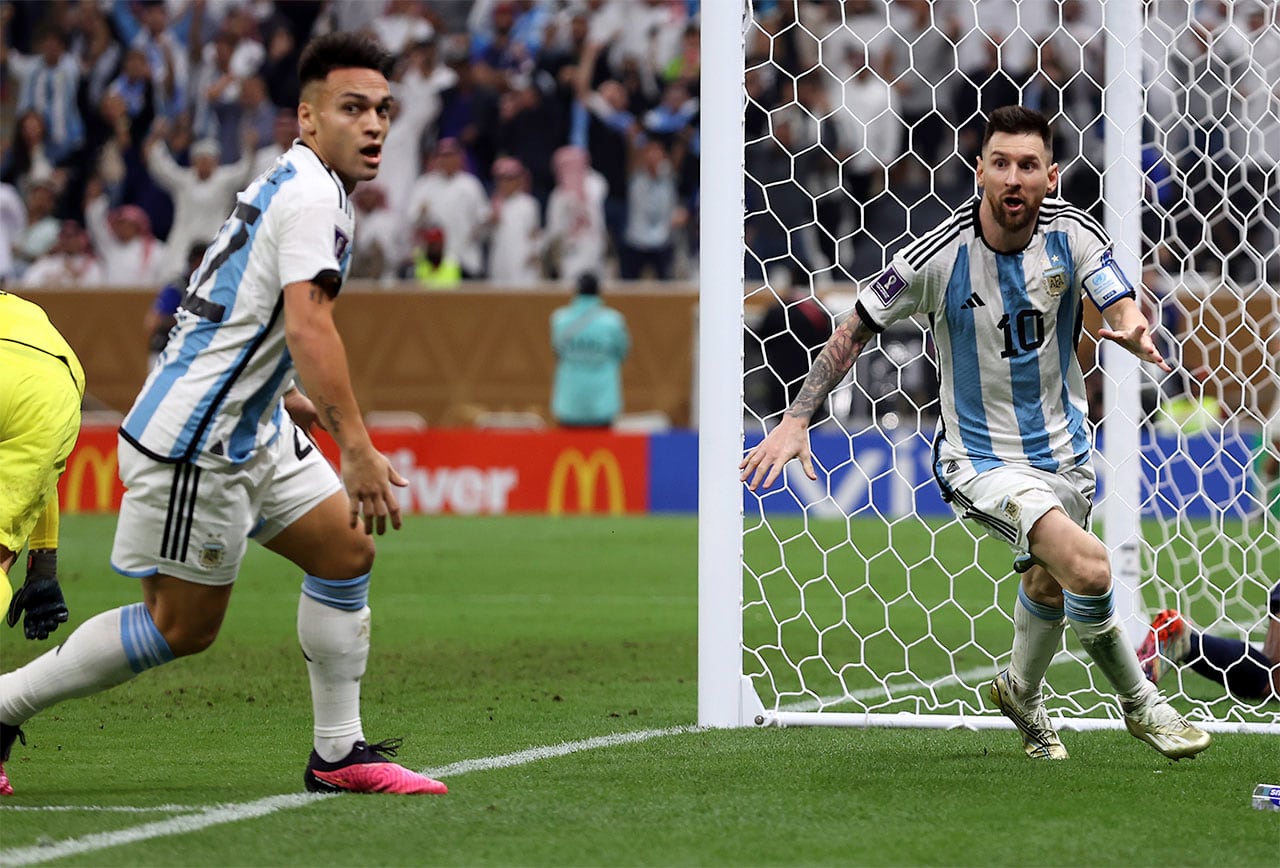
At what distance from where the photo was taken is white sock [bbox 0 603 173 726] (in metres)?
4.72

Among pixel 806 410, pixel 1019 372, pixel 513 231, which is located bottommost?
pixel 806 410

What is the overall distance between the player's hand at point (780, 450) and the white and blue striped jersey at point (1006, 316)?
0.42 m

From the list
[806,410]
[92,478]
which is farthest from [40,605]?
[92,478]

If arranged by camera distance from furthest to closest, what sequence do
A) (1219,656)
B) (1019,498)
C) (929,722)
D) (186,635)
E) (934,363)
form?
(1219,656)
(934,363)
(929,722)
(1019,498)
(186,635)

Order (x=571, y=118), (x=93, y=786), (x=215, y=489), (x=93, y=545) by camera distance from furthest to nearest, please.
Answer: (x=571, y=118) < (x=93, y=545) < (x=93, y=786) < (x=215, y=489)

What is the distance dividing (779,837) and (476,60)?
16919 millimetres

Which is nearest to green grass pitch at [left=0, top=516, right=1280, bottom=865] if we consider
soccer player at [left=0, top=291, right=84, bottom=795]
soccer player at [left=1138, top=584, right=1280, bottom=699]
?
soccer player at [left=0, top=291, right=84, bottom=795]

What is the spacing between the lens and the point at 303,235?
14.7ft

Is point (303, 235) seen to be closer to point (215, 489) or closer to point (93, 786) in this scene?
point (215, 489)

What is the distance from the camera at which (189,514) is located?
15.0 feet

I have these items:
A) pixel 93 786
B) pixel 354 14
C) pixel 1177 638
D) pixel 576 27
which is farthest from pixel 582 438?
pixel 93 786

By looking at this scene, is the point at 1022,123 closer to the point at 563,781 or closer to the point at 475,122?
the point at 563,781

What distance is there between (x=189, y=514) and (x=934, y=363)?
3092 millimetres

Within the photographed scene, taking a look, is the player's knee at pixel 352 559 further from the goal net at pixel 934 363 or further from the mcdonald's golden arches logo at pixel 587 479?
the mcdonald's golden arches logo at pixel 587 479
